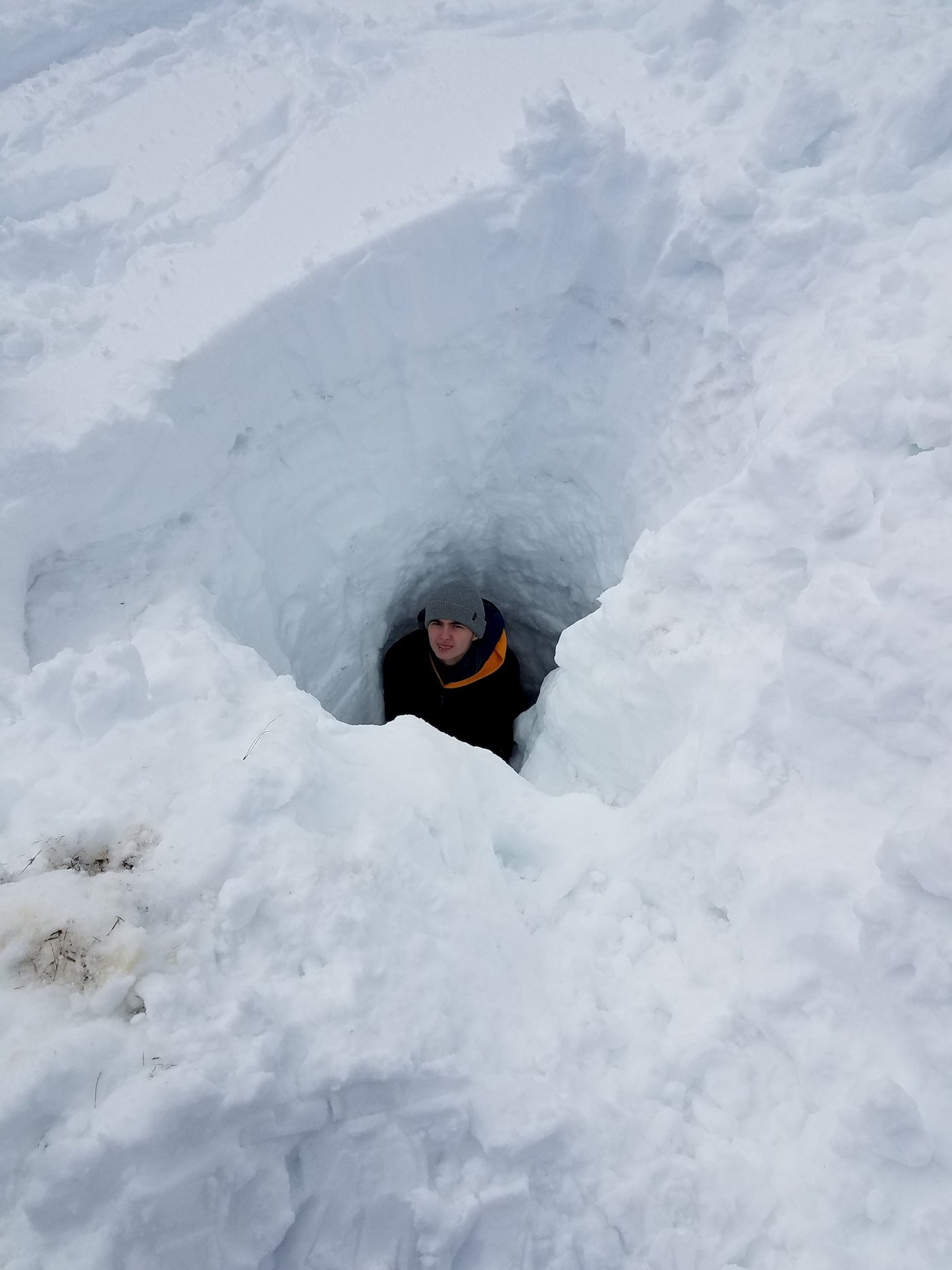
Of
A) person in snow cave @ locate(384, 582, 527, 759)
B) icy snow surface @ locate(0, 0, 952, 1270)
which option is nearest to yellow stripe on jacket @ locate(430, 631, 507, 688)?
person in snow cave @ locate(384, 582, 527, 759)

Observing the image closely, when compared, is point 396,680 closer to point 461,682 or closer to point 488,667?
point 461,682

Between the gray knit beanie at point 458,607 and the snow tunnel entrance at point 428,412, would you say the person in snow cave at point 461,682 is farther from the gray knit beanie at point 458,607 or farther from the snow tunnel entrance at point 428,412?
the snow tunnel entrance at point 428,412

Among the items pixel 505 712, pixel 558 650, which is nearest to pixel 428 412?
pixel 558 650

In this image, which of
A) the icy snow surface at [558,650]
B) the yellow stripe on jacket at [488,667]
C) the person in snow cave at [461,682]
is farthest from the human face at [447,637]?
the icy snow surface at [558,650]

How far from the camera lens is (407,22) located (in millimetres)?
3822

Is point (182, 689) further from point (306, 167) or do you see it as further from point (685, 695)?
point (306, 167)

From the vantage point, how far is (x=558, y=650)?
325 cm

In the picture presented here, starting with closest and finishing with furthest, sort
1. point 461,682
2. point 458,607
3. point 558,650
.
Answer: point 558,650, point 458,607, point 461,682

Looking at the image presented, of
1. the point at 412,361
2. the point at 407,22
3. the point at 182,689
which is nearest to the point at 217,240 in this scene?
the point at 412,361

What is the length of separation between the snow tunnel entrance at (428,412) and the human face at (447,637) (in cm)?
42

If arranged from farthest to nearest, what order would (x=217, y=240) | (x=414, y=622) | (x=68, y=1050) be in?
(x=414, y=622), (x=217, y=240), (x=68, y=1050)

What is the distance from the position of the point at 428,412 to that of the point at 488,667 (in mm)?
1669

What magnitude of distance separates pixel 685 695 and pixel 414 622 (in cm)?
295

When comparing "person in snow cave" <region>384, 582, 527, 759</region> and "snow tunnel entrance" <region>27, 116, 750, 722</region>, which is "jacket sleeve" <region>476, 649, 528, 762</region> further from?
"snow tunnel entrance" <region>27, 116, 750, 722</region>
